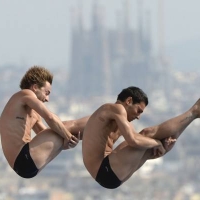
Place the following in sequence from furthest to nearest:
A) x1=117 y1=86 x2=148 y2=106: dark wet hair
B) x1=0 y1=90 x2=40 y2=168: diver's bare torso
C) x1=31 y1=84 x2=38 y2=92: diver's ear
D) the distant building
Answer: the distant building → x1=0 y1=90 x2=40 y2=168: diver's bare torso → x1=31 y1=84 x2=38 y2=92: diver's ear → x1=117 y1=86 x2=148 y2=106: dark wet hair

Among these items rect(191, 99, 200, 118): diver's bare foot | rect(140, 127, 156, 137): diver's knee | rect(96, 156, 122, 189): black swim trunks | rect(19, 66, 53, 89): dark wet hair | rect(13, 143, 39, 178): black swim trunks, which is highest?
rect(19, 66, 53, 89): dark wet hair

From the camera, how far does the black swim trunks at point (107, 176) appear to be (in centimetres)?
934

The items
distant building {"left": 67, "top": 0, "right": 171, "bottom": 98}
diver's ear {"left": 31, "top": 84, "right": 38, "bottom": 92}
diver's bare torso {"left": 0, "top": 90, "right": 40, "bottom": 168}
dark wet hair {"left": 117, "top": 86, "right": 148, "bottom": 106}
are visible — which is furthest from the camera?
distant building {"left": 67, "top": 0, "right": 171, "bottom": 98}

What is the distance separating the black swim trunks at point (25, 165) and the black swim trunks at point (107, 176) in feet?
1.49

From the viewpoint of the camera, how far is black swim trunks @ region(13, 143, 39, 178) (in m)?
9.20

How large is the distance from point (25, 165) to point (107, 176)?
1.87ft

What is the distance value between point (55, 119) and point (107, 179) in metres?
0.63

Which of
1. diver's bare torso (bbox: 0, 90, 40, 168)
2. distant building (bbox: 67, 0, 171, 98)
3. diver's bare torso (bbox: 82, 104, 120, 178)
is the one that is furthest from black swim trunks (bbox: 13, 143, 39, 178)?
distant building (bbox: 67, 0, 171, 98)

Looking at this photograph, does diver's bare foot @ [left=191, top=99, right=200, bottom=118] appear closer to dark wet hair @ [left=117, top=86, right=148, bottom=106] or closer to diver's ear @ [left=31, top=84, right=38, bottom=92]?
dark wet hair @ [left=117, top=86, right=148, bottom=106]

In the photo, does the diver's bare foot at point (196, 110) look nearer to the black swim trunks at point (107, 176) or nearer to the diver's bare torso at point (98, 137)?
the diver's bare torso at point (98, 137)

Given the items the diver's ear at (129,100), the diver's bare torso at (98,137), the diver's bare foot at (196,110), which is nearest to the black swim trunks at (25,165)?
the diver's bare torso at (98,137)

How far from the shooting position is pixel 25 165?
30.3 ft

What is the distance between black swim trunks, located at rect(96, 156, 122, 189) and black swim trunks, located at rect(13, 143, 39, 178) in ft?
1.49

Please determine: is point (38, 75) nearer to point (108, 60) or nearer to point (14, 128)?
point (14, 128)
